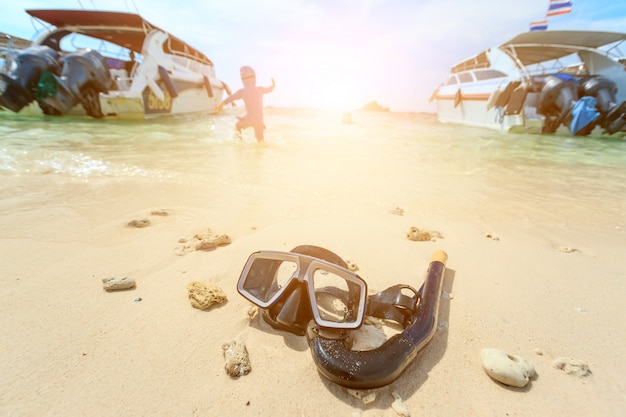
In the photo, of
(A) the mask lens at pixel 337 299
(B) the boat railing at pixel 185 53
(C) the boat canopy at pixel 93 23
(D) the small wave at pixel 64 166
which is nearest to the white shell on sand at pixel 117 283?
(A) the mask lens at pixel 337 299

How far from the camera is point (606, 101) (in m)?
10.4

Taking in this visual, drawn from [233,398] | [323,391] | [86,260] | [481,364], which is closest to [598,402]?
[481,364]

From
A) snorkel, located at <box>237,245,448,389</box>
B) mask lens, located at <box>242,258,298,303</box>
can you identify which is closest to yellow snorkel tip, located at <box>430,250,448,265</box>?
snorkel, located at <box>237,245,448,389</box>

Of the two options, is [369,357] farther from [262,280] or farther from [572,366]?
[572,366]

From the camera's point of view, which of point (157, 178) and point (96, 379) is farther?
point (157, 178)

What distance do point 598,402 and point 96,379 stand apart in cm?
181

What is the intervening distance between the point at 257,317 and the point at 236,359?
271 mm

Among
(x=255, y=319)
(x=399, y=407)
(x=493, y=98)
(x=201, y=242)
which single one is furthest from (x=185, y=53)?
(x=399, y=407)

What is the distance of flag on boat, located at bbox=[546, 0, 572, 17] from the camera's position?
539 inches

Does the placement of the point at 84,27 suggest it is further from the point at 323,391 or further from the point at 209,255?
the point at 323,391

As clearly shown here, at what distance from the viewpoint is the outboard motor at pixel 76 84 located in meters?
9.54

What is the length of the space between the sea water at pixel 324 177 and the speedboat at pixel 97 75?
3456 millimetres

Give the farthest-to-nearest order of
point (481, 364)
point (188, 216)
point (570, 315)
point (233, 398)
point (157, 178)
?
point (157, 178), point (188, 216), point (570, 315), point (481, 364), point (233, 398)

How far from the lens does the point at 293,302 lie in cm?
128
